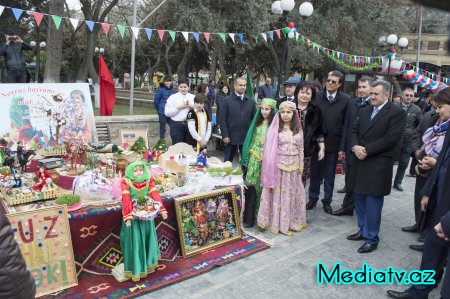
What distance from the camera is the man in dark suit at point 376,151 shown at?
4.20 meters

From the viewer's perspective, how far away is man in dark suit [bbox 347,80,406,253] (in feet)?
13.8

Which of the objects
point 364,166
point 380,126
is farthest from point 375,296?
point 380,126

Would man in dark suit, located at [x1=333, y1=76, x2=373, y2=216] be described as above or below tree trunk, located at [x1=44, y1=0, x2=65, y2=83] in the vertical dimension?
below

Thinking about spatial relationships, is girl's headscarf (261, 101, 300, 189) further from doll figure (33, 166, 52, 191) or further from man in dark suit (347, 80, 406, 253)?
doll figure (33, 166, 52, 191)

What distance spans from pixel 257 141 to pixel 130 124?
12.6 feet

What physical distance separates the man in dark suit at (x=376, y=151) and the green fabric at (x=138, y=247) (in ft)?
8.20

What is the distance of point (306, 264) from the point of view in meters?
4.09

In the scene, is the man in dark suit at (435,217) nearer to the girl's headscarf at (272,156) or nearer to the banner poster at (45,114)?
the girl's headscarf at (272,156)

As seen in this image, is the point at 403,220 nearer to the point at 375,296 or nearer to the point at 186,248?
the point at 375,296

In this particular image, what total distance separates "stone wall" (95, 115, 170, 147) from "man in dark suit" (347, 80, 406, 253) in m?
4.47

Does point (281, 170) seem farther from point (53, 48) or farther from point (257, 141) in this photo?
point (53, 48)

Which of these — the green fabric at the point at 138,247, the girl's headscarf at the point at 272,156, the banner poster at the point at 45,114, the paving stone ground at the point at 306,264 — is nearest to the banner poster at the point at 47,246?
the green fabric at the point at 138,247

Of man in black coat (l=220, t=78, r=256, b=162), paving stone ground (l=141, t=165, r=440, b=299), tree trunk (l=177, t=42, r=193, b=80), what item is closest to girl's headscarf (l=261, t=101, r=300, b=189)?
paving stone ground (l=141, t=165, r=440, b=299)

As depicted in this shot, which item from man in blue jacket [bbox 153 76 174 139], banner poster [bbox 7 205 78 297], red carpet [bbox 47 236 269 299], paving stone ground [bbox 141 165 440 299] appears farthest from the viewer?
man in blue jacket [bbox 153 76 174 139]
